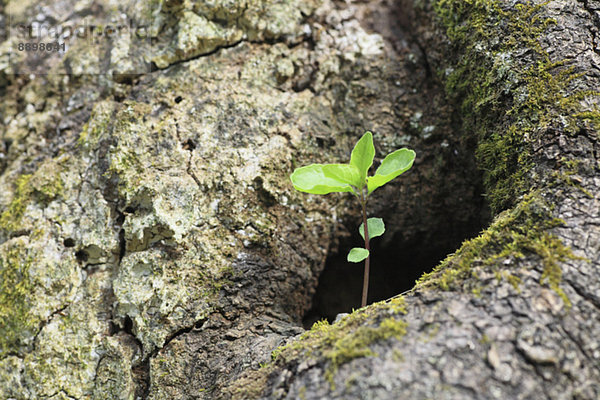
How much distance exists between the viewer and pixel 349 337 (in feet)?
3.72

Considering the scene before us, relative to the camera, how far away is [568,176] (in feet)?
4.03

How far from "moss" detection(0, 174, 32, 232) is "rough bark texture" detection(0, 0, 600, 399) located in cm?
1

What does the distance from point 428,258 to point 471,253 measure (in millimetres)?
835

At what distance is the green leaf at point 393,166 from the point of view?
4.43 feet

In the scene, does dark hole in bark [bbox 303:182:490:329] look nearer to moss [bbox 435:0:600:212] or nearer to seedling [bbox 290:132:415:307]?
moss [bbox 435:0:600:212]

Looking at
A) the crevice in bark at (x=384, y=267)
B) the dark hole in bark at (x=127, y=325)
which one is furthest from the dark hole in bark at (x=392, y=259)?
the dark hole in bark at (x=127, y=325)

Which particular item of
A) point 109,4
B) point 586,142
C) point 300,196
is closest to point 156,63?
point 109,4

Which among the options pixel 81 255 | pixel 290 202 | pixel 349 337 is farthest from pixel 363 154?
pixel 81 255

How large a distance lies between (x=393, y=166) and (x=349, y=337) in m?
0.56

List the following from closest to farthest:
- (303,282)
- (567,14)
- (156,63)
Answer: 1. (567,14)
2. (303,282)
3. (156,63)

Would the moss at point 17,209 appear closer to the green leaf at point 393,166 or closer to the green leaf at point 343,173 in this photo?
the green leaf at point 343,173

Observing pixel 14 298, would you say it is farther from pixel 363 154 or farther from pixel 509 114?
pixel 509 114

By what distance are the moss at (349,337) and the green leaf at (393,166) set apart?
38cm

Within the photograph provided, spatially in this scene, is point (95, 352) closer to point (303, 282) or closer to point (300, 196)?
point (303, 282)
